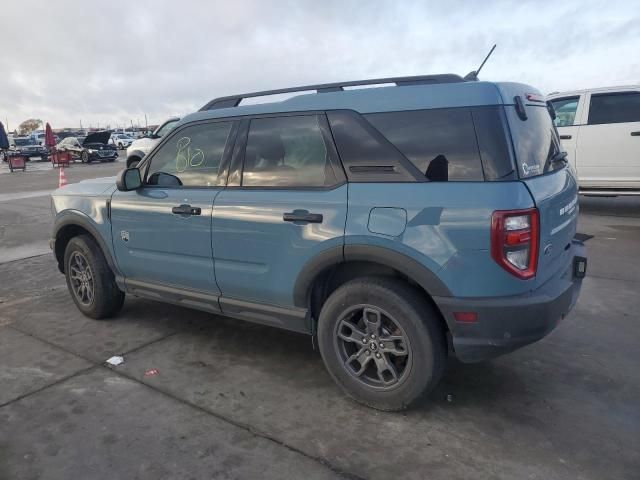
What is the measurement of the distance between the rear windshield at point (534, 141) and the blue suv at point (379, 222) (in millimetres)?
14

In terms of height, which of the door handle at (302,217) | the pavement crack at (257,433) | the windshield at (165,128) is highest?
the windshield at (165,128)

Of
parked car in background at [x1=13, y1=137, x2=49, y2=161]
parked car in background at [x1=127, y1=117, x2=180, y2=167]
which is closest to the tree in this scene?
parked car in background at [x1=13, y1=137, x2=49, y2=161]

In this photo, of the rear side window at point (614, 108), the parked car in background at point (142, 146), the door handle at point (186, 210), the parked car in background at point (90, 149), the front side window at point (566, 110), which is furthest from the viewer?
the parked car in background at point (90, 149)

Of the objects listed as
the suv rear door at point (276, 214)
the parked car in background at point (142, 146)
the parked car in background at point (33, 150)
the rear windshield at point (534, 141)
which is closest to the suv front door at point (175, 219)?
the suv rear door at point (276, 214)

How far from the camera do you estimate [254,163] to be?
350 centimetres

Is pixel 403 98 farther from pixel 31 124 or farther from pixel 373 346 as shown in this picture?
pixel 31 124

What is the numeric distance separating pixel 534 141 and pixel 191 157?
2365 mm

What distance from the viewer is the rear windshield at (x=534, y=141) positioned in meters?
2.73

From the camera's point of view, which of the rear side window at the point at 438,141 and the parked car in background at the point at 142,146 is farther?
the parked car in background at the point at 142,146

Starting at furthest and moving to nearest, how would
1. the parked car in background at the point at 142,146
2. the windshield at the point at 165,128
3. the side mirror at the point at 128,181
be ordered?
the parked car in background at the point at 142,146, the windshield at the point at 165,128, the side mirror at the point at 128,181

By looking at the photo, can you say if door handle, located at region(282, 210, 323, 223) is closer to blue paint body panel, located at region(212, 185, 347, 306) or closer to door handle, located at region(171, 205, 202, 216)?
blue paint body panel, located at region(212, 185, 347, 306)

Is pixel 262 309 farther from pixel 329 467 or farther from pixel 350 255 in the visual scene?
pixel 329 467

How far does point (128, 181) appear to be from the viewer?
3963 millimetres

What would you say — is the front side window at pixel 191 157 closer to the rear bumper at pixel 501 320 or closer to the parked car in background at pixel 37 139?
the rear bumper at pixel 501 320
